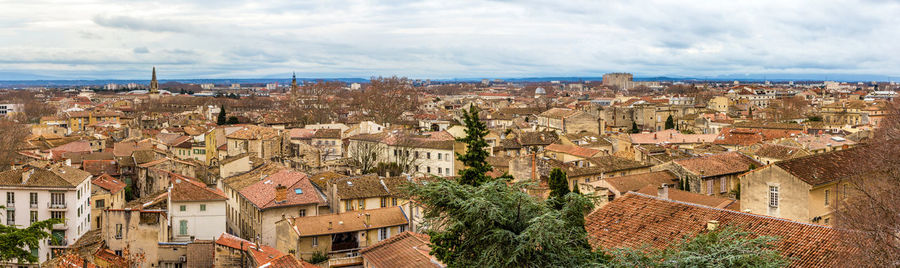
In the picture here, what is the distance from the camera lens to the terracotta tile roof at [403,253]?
56.6 ft

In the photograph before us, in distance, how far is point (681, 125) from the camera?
77.7 m

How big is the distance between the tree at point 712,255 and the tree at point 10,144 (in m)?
49.4

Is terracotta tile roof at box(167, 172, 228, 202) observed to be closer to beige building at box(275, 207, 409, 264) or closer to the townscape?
the townscape

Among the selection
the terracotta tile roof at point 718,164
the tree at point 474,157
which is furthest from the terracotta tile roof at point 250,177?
the terracotta tile roof at point 718,164

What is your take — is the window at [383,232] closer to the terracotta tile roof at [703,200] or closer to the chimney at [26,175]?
the terracotta tile roof at [703,200]

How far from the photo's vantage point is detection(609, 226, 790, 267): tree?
34.5 ft

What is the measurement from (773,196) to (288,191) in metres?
19.6

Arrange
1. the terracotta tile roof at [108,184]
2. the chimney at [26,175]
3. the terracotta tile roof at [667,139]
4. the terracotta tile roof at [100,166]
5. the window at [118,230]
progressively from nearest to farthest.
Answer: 1. the window at [118,230]
2. the chimney at [26,175]
3. the terracotta tile roof at [108,184]
4. the terracotta tile roof at [100,166]
5. the terracotta tile roof at [667,139]

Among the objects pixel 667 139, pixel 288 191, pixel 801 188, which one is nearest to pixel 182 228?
pixel 288 191

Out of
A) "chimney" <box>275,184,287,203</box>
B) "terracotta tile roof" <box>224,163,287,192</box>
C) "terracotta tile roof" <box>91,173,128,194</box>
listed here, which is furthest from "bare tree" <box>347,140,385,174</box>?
"chimney" <box>275,184,287,203</box>

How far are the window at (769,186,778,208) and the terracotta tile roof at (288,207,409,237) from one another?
13.3 m

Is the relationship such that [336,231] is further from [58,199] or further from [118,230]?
[58,199]

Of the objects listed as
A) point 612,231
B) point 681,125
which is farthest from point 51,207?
point 681,125

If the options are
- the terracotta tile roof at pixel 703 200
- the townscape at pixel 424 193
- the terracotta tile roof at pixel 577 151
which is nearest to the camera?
the townscape at pixel 424 193
